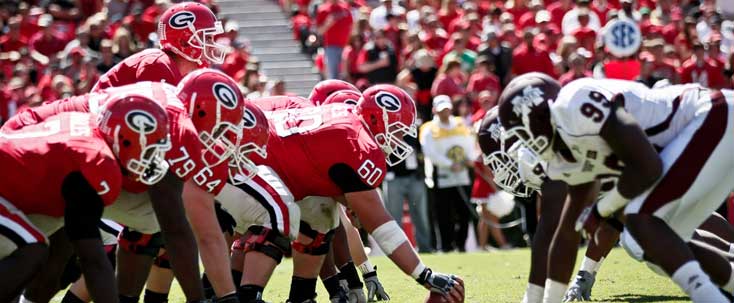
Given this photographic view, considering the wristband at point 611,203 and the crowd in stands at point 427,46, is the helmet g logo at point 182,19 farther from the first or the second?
the crowd in stands at point 427,46

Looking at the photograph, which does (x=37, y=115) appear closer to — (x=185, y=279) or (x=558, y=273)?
(x=185, y=279)

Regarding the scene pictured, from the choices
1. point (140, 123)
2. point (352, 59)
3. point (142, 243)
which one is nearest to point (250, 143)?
point (142, 243)

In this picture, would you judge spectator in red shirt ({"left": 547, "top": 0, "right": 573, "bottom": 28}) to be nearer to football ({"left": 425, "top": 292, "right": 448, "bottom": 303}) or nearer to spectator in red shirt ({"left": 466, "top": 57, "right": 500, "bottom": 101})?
spectator in red shirt ({"left": 466, "top": 57, "right": 500, "bottom": 101})

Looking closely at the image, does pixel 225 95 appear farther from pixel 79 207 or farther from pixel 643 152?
pixel 643 152

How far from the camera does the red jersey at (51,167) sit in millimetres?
5824

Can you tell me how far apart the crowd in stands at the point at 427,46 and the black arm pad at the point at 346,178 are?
681 cm

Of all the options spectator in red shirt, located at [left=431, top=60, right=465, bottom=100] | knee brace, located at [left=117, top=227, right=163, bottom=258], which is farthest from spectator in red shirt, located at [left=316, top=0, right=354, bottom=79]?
knee brace, located at [left=117, top=227, right=163, bottom=258]

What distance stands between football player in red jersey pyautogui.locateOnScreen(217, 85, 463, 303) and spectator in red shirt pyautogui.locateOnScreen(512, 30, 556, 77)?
826cm

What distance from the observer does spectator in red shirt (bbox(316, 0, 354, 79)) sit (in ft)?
55.3

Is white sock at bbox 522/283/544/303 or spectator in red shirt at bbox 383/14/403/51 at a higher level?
white sock at bbox 522/283/544/303

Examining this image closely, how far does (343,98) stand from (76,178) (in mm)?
3129

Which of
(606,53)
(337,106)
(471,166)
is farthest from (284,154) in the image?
(606,53)

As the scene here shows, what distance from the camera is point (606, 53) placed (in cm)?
1555

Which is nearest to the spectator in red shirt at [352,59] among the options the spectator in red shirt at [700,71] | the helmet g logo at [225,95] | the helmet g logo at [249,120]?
the spectator in red shirt at [700,71]
